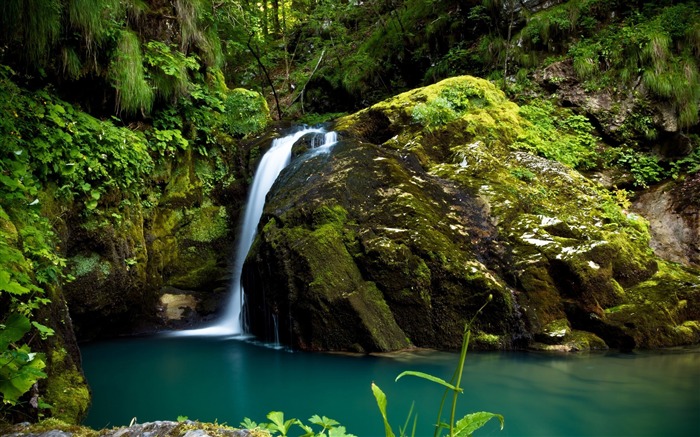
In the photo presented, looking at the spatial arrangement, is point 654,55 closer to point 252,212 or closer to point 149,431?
point 252,212

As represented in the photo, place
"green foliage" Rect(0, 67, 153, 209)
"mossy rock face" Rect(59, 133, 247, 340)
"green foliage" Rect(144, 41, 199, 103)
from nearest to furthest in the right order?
1. "green foliage" Rect(0, 67, 153, 209)
2. "mossy rock face" Rect(59, 133, 247, 340)
3. "green foliage" Rect(144, 41, 199, 103)

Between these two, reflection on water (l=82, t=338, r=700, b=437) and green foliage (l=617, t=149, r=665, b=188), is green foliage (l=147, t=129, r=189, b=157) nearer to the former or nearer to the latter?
reflection on water (l=82, t=338, r=700, b=437)

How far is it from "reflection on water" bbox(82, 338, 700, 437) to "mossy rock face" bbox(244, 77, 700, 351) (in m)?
0.40

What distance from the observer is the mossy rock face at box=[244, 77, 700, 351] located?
213 inches

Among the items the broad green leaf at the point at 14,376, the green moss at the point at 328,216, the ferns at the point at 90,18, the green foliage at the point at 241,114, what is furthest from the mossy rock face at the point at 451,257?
the broad green leaf at the point at 14,376

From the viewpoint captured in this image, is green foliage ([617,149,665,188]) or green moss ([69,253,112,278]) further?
green foliage ([617,149,665,188])

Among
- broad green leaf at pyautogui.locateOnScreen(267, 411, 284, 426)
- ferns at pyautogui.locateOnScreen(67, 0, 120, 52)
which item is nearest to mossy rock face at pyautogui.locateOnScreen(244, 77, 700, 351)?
ferns at pyautogui.locateOnScreen(67, 0, 120, 52)

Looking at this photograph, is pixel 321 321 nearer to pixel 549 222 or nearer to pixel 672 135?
pixel 549 222

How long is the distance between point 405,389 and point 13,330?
10.9 feet

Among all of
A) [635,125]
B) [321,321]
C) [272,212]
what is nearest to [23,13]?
[272,212]

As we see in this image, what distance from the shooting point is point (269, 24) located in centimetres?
1872

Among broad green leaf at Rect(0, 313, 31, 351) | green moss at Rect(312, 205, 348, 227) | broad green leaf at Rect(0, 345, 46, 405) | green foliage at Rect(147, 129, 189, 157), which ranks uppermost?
green foliage at Rect(147, 129, 189, 157)

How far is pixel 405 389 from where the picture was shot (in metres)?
4.24

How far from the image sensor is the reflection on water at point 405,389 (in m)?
3.58
